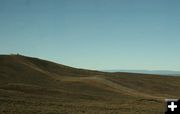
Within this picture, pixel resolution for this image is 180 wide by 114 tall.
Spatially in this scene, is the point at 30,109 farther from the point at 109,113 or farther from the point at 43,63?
the point at 43,63

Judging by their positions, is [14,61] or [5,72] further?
[14,61]

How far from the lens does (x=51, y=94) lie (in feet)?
186

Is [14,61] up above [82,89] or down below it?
above

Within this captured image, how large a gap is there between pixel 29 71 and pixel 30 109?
5790 cm

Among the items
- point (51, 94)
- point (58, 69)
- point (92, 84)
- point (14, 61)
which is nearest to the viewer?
point (51, 94)

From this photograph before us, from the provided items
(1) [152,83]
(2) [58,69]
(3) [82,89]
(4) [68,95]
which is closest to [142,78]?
(1) [152,83]

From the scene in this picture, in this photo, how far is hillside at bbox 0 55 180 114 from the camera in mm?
40031

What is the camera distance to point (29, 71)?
93.0 meters

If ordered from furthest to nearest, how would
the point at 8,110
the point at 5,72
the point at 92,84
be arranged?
the point at 5,72, the point at 92,84, the point at 8,110

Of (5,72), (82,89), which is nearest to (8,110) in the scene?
(82,89)

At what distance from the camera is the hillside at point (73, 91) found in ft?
131

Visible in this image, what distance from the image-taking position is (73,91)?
65.3 meters

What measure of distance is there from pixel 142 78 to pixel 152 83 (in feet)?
26.8

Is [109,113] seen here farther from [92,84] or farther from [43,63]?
[43,63]
